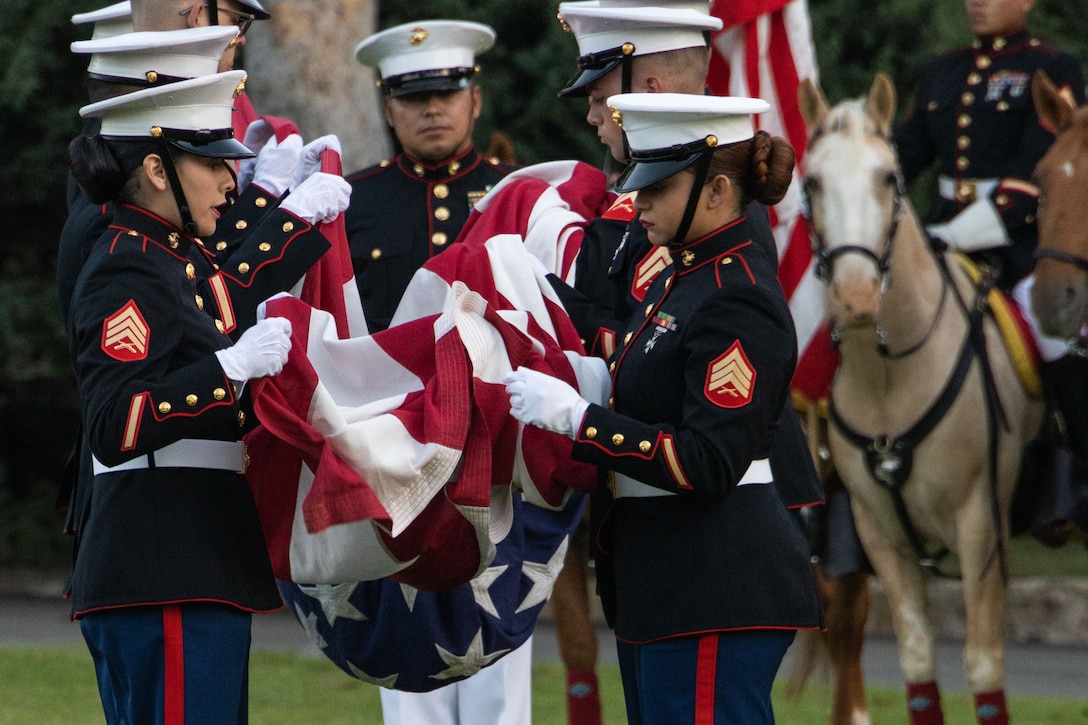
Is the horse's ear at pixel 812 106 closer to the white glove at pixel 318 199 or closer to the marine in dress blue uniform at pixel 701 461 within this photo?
the white glove at pixel 318 199

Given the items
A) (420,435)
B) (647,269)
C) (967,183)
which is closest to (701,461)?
(420,435)

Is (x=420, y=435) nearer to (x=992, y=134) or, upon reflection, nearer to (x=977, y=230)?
(x=977, y=230)

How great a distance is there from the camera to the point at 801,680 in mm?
6934

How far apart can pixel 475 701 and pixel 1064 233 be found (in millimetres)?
2807

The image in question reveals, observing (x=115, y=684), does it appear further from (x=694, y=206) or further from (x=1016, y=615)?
(x=1016, y=615)

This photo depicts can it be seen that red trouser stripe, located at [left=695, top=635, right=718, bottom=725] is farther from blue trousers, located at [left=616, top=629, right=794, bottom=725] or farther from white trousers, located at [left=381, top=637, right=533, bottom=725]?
white trousers, located at [left=381, top=637, right=533, bottom=725]

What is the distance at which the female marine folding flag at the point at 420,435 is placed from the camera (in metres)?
3.39

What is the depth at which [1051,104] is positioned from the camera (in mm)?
6234

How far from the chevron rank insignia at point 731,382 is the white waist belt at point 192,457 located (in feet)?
3.33

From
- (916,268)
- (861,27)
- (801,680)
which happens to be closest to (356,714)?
(801,680)

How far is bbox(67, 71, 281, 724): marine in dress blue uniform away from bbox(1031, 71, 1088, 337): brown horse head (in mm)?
3590

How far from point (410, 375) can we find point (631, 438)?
647 mm

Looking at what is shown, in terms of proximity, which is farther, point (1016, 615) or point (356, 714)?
point (1016, 615)

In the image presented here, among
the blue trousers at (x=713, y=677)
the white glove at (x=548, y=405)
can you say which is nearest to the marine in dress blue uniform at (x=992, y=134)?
the blue trousers at (x=713, y=677)
